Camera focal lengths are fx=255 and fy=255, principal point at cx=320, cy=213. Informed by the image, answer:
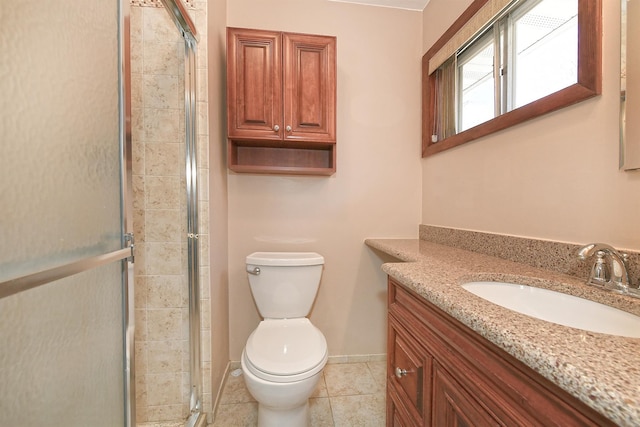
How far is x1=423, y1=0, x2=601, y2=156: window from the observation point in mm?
854

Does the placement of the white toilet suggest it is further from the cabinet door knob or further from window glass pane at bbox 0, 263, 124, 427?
window glass pane at bbox 0, 263, 124, 427

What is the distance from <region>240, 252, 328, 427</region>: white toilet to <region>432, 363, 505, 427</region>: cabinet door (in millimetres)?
524

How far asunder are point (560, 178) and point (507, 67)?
65 cm

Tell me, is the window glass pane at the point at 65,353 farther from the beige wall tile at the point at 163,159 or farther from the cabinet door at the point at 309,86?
the cabinet door at the point at 309,86

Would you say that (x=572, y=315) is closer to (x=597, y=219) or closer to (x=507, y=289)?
(x=507, y=289)

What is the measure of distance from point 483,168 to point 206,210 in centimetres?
141

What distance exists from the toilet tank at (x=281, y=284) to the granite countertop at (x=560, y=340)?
758 millimetres

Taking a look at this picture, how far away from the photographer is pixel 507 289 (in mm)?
829

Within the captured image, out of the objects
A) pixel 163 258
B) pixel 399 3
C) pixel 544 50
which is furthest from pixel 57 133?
pixel 399 3

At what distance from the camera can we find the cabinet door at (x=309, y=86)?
4.82 ft

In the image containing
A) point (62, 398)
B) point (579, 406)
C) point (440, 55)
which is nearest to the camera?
point (579, 406)

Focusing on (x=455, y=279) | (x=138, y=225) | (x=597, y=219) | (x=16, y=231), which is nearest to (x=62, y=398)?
(x=16, y=231)

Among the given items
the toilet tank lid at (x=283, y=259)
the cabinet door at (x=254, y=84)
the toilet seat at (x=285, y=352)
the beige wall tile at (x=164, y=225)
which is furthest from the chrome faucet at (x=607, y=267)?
the beige wall tile at (x=164, y=225)

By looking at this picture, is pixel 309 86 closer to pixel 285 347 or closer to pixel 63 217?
pixel 63 217
